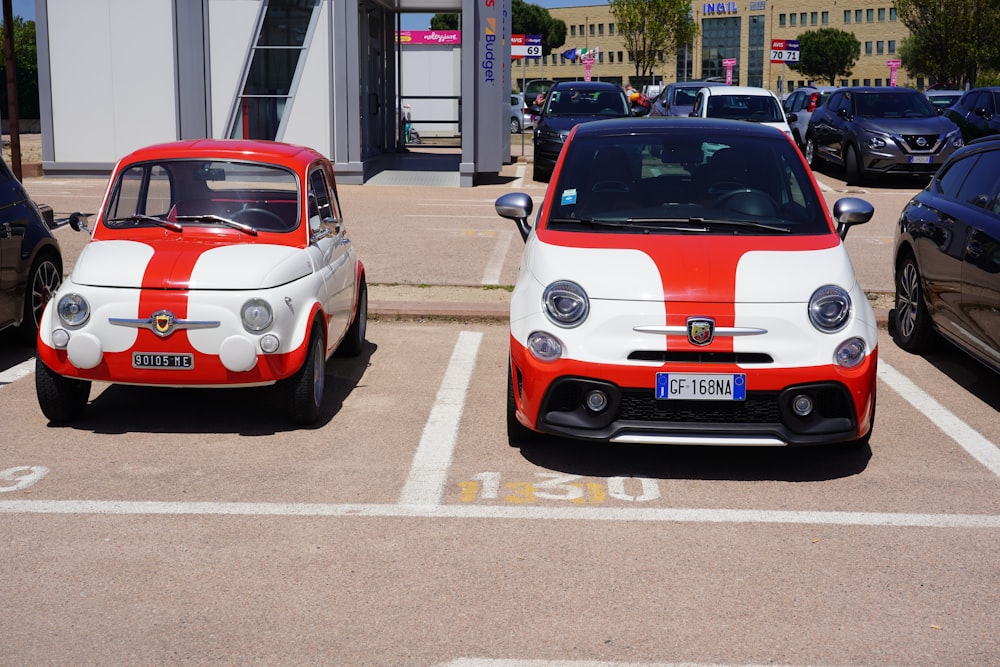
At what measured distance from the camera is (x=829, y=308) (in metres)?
5.57

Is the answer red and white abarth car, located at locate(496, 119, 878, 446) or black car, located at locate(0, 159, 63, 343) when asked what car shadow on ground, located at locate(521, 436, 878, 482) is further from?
black car, located at locate(0, 159, 63, 343)

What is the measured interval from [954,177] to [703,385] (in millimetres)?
3789

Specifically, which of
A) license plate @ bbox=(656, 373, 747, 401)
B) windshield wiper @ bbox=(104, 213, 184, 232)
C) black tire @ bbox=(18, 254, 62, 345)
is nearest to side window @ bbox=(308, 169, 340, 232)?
windshield wiper @ bbox=(104, 213, 184, 232)

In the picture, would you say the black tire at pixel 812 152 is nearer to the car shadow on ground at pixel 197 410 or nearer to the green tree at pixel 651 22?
the car shadow on ground at pixel 197 410

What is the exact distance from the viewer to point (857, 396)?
217 inches

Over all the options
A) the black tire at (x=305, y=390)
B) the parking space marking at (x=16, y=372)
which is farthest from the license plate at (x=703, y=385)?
the parking space marking at (x=16, y=372)

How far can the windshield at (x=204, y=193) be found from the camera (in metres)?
6.98

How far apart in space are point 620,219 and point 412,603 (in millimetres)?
2846

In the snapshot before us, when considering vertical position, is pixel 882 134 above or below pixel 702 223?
above

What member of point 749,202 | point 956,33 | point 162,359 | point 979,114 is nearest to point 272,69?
point 979,114

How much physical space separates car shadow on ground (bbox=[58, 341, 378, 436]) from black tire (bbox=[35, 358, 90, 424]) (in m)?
0.11

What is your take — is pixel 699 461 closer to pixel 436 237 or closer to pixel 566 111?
pixel 436 237

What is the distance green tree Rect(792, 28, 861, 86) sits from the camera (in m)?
101

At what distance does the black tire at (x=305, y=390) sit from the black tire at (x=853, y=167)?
54.7 feet
